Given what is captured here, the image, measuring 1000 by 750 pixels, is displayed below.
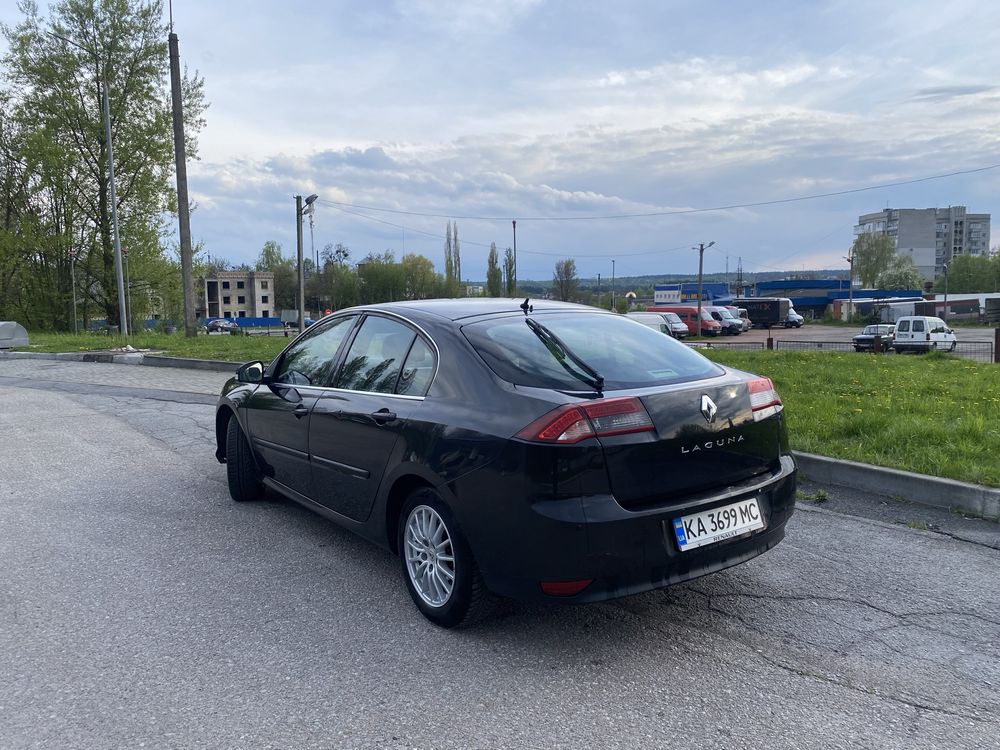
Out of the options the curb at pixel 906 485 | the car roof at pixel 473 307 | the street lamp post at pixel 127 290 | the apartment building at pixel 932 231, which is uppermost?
the apartment building at pixel 932 231

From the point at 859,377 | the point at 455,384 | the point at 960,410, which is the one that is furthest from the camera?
the point at 859,377

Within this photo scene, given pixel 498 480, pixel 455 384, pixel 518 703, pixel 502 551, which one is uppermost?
pixel 455 384

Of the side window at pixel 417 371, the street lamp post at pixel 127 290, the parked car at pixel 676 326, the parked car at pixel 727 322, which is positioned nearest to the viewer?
the side window at pixel 417 371

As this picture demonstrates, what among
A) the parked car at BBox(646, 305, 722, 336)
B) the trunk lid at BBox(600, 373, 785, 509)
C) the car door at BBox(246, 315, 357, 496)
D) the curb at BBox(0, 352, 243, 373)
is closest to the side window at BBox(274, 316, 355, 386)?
the car door at BBox(246, 315, 357, 496)

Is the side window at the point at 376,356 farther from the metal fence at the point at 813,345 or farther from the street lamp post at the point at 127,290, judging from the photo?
the street lamp post at the point at 127,290

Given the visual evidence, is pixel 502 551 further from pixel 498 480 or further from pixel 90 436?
pixel 90 436

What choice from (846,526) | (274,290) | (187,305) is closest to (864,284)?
(274,290)

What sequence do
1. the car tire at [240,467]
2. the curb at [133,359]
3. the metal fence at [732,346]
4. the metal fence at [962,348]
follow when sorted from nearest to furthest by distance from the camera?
1. the car tire at [240,467]
2. the curb at [133,359]
3. the metal fence at [962,348]
4. the metal fence at [732,346]

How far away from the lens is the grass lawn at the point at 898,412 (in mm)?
5781

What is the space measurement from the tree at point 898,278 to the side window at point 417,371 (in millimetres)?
111808

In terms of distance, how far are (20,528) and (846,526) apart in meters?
5.50

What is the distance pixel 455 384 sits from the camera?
3.48 metres

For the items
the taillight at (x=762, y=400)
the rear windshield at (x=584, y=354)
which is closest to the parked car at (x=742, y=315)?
the rear windshield at (x=584, y=354)

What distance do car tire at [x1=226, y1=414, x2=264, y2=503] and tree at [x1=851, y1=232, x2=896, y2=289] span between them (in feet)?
368
